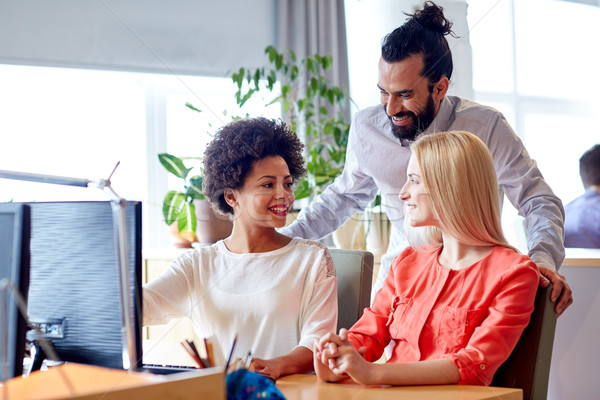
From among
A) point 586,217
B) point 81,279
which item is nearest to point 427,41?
point 81,279

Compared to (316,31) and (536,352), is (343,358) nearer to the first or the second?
(536,352)

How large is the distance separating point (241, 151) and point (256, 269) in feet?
0.54

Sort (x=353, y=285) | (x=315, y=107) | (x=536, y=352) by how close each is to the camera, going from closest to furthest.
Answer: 1. (x=536, y=352)
2. (x=353, y=285)
3. (x=315, y=107)

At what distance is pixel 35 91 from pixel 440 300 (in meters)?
1.12

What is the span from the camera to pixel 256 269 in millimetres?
913

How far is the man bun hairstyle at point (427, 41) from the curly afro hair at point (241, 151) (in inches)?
7.6

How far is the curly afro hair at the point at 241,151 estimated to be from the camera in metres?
0.94

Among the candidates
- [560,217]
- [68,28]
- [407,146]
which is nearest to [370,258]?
[407,146]

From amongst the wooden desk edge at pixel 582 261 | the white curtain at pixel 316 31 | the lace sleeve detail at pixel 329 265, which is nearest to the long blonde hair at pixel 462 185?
the lace sleeve detail at pixel 329 265

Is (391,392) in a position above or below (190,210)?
below

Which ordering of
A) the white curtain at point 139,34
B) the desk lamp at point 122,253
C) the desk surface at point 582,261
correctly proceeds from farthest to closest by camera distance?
the desk surface at point 582,261, the white curtain at point 139,34, the desk lamp at point 122,253

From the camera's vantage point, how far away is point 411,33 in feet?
2.87

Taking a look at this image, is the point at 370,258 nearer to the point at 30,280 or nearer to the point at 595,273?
the point at 30,280

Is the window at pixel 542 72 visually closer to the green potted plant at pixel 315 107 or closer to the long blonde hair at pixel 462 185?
the long blonde hair at pixel 462 185
